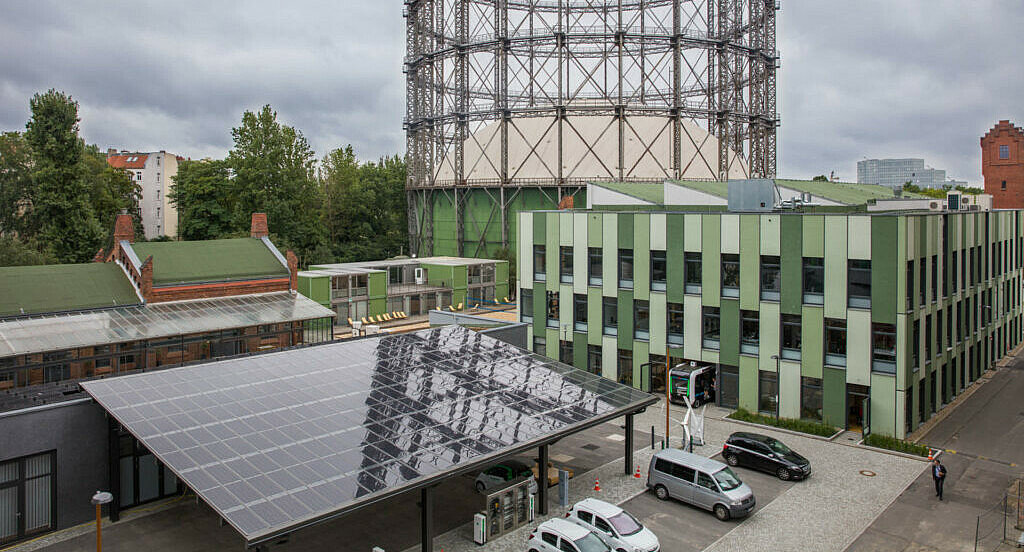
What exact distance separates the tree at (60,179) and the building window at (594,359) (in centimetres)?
4423

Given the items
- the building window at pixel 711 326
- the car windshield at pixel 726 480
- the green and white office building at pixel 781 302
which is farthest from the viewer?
the building window at pixel 711 326

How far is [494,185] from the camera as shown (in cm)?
7212

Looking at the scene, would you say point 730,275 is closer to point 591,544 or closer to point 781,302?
point 781,302

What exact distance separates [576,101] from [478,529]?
5593 cm

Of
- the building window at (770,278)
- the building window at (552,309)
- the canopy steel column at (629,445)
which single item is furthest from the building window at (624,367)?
the canopy steel column at (629,445)

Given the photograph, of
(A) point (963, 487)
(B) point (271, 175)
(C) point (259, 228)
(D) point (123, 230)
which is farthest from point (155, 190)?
(A) point (963, 487)

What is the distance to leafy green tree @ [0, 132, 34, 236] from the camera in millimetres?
67438

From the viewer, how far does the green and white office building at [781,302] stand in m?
30.8

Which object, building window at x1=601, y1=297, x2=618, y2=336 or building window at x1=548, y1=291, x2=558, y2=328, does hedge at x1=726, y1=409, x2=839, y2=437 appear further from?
building window at x1=548, y1=291, x2=558, y2=328

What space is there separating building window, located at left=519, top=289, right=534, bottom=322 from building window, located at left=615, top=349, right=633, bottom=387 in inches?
253

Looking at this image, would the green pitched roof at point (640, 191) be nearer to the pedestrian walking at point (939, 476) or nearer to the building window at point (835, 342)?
the building window at point (835, 342)

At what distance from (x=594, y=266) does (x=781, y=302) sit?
1025cm

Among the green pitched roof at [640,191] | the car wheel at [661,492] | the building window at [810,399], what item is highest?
the green pitched roof at [640,191]

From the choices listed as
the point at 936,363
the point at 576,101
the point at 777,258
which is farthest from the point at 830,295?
the point at 576,101
